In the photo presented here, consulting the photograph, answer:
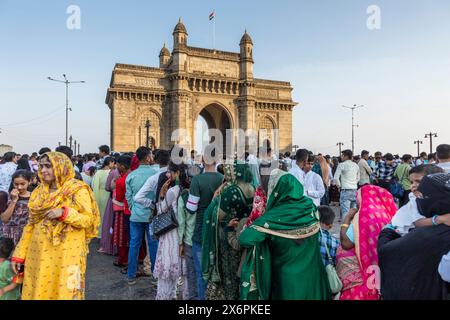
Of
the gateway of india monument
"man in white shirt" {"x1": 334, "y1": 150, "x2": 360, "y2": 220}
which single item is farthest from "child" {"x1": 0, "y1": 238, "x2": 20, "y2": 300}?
the gateway of india monument

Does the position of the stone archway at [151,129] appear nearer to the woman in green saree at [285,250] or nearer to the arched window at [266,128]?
the arched window at [266,128]

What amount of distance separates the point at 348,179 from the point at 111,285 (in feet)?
18.1

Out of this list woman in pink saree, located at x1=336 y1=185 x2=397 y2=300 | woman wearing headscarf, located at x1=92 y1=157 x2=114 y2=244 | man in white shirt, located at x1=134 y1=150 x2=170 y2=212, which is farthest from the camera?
woman wearing headscarf, located at x1=92 y1=157 x2=114 y2=244

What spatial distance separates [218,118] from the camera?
3519 cm

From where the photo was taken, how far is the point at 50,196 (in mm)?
2936

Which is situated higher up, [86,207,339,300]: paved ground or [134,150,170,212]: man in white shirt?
[134,150,170,212]: man in white shirt

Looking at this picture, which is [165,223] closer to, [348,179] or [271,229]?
[271,229]

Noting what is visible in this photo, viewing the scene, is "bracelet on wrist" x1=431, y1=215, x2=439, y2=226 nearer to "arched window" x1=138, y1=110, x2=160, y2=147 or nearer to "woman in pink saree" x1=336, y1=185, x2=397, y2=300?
"woman in pink saree" x1=336, y1=185, x2=397, y2=300

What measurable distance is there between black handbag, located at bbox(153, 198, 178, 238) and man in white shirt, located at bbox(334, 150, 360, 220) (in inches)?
194

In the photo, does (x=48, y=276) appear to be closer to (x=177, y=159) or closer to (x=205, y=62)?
(x=177, y=159)

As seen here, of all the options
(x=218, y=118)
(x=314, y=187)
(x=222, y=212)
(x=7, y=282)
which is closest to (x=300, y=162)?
(x=314, y=187)

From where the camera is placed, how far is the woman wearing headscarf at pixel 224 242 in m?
3.19

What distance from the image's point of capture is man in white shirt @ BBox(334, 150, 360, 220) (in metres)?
7.54
